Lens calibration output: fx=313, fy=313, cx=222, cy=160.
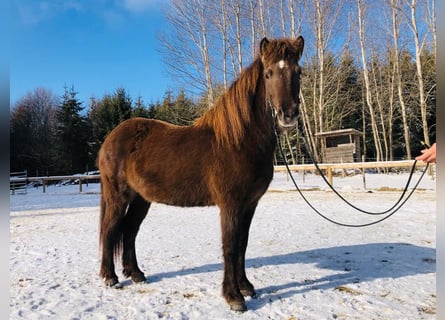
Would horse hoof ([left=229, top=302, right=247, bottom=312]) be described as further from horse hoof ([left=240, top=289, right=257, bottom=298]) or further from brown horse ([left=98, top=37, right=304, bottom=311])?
horse hoof ([left=240, top=289, right=257, bottom=298])

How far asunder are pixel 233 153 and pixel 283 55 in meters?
1.01

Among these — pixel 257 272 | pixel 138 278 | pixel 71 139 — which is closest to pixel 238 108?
pixel 257 272

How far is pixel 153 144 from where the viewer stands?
351 cm

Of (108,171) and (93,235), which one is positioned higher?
(108,171)

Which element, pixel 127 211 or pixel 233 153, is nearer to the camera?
pixel 233 153

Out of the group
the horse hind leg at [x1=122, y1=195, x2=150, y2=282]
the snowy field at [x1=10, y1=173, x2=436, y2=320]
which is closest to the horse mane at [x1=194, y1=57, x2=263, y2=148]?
the horse hind leg at [x1=122, y1=195, x2=150, y2=282]

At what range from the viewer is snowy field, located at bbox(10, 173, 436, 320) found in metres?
2.78

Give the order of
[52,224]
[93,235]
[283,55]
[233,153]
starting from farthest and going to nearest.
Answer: [52,224] → [93,235] → [233,153] → [283,55]

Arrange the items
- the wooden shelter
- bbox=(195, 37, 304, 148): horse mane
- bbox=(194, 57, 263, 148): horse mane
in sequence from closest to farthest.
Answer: bbox=(195, 37, 304, 148): horse mane → bbox=(194, 57, 263, 148): horse mane → the wooden shelter

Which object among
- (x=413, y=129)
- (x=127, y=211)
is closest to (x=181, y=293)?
(x=127, y=211)

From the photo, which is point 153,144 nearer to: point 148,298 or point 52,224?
point 148,298

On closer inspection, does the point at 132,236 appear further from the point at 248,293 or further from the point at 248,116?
the point at 248,116

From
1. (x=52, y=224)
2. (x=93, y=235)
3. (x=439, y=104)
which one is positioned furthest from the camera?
(x=52, y=224)

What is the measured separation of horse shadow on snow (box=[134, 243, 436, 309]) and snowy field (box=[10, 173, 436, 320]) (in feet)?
0.04
